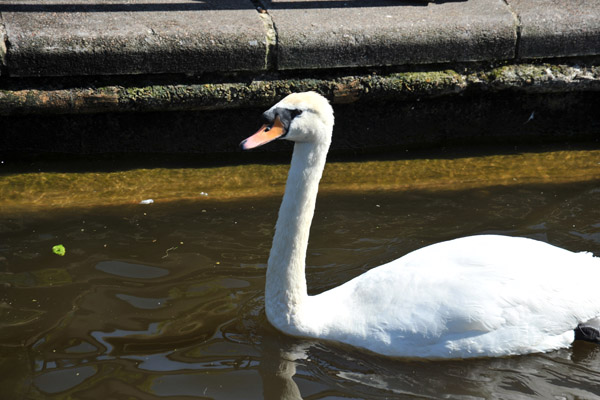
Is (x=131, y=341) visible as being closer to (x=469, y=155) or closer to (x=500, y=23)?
(x=469, y=155)

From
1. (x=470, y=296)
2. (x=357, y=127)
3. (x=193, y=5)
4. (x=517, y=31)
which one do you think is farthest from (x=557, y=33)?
(x=470, y=296)

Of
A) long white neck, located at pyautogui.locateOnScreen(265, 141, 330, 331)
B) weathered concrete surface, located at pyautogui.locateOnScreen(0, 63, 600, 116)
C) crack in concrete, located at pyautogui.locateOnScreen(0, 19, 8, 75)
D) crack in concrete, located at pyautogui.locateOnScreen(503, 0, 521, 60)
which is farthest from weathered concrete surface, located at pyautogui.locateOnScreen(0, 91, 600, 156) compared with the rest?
long white neck, located at pyautogui.locateOnScreen(265, 141, 330, 331)

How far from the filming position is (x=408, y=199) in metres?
5.17

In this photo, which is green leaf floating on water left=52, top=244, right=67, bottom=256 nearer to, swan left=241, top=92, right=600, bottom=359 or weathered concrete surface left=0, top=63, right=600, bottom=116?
weathered concrete surface left=0, top=63, right=600, bottom=116

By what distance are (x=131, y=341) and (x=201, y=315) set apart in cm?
39

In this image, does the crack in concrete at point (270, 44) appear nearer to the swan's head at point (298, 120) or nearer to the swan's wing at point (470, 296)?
the swan's head at point (298, 120)

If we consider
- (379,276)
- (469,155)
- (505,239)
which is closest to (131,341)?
(379,276)

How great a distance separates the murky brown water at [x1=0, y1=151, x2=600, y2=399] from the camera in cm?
347

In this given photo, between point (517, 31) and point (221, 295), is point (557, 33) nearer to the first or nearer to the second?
point (517, 31)

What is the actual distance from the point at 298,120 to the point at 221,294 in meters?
1.16

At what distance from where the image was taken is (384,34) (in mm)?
5363

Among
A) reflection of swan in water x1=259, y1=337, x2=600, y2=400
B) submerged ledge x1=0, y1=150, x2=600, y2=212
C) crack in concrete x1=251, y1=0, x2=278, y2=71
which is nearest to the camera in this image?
reflection of swan in water x1=259, y1=337, x2=600, y2=400

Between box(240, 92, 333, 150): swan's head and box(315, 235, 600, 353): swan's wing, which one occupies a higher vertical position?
box(240, 92, 333, 150): swan's head

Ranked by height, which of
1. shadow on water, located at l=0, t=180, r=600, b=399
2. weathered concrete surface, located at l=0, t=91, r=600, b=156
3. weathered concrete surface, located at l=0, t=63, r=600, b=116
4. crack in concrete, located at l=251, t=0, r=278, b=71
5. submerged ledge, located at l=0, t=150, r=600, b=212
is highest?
crack in concrete, located at l=251, t=0, r=278, b=71
